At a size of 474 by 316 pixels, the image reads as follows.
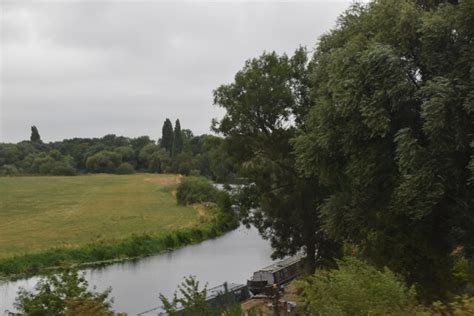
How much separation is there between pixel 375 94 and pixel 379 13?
2.91 meters

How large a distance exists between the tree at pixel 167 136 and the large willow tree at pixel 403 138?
412 feet

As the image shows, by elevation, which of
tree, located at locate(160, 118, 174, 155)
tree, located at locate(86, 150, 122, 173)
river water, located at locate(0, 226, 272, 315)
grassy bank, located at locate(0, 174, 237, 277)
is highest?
tree, located at locate(160, 118, 174, 155)

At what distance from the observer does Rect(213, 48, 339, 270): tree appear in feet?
81.3

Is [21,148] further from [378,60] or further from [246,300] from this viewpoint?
[378,60]

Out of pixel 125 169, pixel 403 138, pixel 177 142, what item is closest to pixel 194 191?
pixel 403 138

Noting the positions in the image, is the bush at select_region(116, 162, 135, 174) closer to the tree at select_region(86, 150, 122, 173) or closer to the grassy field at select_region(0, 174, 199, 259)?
the tree at select_region(86, 150, 122, 173)

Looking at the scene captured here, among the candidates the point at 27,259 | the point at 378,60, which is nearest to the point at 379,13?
the point at 378,60

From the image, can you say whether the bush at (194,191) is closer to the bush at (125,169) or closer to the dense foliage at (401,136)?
the dense foliage at (401,136)

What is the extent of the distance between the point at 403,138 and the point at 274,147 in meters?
10.9

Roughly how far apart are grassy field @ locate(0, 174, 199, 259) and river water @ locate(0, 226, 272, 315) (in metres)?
5.14

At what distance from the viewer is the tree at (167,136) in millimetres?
143750

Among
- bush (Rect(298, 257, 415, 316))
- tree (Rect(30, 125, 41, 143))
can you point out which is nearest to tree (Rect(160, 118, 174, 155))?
tree (Rect(30, 125, 41, 143))

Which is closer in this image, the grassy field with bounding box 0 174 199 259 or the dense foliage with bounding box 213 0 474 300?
the dense foliage with bounding box 213 0 474 300

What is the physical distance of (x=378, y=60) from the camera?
15289 mm
